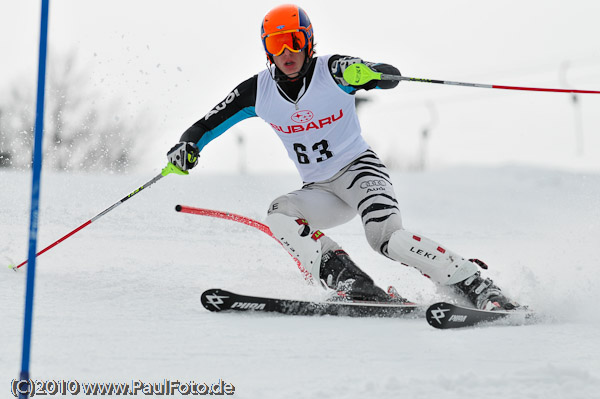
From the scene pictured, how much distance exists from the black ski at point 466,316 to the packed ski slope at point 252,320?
0.08 meters

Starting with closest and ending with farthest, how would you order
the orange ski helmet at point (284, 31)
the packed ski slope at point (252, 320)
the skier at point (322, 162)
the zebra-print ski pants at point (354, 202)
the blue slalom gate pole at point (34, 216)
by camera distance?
the blue slalom gate pole at point (34, 216) < the packed ski slope at point (252, 320) < the skier at point (322, 162) < the zebra-print ski pants at point (354, 202) < the orange ski helmet at point (284, 31)

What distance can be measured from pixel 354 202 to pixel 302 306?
867 mm

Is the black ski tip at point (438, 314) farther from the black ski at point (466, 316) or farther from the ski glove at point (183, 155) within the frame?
the ski glove at point (183, 155)

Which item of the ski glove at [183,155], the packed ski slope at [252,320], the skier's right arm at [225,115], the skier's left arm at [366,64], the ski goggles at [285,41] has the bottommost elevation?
the packed ski slope at [252,320]

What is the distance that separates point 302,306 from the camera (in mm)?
3486

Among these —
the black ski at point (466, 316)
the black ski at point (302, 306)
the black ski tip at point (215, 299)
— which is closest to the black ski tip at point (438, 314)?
the black ski at point (466, 316)

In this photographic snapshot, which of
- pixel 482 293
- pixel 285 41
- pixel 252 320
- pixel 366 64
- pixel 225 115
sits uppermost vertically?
pixel 285 41

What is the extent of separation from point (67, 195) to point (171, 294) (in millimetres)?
4796

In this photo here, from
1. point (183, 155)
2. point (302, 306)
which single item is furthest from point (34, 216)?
point (183, 155)

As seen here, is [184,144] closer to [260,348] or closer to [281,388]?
[260,348]

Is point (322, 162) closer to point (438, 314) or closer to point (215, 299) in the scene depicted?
point (215, 299)

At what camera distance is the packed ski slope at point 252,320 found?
231cm

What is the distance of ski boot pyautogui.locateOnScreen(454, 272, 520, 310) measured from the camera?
11.5 feet

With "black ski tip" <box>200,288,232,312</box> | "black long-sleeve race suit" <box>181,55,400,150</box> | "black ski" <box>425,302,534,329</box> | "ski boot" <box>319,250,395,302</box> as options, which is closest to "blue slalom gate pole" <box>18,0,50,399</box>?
"black ski tip" <box>200,288,232,312</box>
